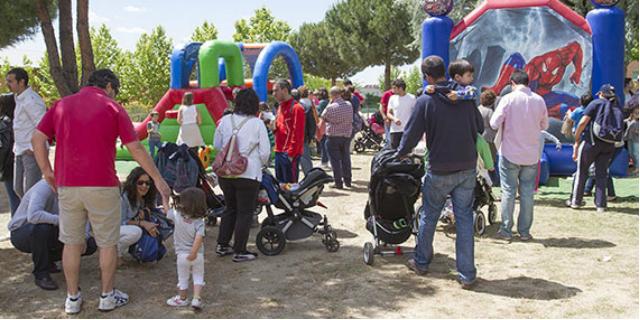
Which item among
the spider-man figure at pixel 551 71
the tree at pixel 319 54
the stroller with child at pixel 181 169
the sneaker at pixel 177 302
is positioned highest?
the tree at pixel 319 54

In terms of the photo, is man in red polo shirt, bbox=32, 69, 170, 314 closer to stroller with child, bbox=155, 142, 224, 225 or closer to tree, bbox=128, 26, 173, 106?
stroller with child, bbox=155, 142, 224, 225

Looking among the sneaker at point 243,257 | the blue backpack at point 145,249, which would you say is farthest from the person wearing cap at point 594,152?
the blue backpack at point 145,249

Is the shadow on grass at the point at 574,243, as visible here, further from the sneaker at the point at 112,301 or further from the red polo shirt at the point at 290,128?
the sneaker at the point at 112,301

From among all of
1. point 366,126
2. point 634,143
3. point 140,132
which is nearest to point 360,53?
point 366,126

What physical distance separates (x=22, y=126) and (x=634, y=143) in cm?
857

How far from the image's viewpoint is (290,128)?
8.08 metres

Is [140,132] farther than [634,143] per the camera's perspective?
Yes

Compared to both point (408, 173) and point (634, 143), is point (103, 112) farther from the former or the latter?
point (634, 143)

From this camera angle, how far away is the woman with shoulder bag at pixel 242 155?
5.64 metres

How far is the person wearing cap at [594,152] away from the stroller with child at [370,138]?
8.23m

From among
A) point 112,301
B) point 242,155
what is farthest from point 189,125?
point 112,301

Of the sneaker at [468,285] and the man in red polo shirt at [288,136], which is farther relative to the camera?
the man in red polo shirt at [288,136]

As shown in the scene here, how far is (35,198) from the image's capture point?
5254mm

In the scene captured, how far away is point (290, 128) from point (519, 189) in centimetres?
295
